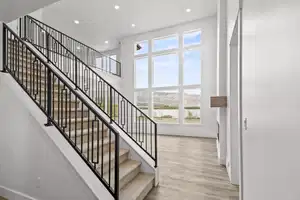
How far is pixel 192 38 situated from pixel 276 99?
25.5ft

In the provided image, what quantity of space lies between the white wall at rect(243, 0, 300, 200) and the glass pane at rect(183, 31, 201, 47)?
6.93 m

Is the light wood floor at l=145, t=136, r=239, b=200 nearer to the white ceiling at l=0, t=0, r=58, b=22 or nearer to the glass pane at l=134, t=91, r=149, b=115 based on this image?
Answer: the white ceiling at l=0, t=0, r=58, b=22

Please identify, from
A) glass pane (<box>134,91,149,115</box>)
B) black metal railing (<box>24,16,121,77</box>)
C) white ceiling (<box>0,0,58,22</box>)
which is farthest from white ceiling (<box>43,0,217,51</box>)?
white ceiling (<box>0,0,58,22</box>)

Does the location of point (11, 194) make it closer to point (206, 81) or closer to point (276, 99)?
→ point (276, 99)

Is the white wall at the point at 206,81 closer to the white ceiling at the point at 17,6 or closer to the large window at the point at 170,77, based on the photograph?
the large window at the point at 170,77

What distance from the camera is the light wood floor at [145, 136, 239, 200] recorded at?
2.67m

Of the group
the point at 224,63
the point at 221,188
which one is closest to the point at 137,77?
the point at 224,63

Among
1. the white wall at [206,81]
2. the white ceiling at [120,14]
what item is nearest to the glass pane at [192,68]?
the white wall at [206,81]

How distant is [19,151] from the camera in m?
2.46

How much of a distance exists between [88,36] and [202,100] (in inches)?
264

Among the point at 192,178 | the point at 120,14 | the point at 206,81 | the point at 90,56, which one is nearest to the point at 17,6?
the point at 192,178

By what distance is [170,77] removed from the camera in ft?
28.0

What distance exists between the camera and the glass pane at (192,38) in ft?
25.9

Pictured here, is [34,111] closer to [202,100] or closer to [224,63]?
[224,63]
